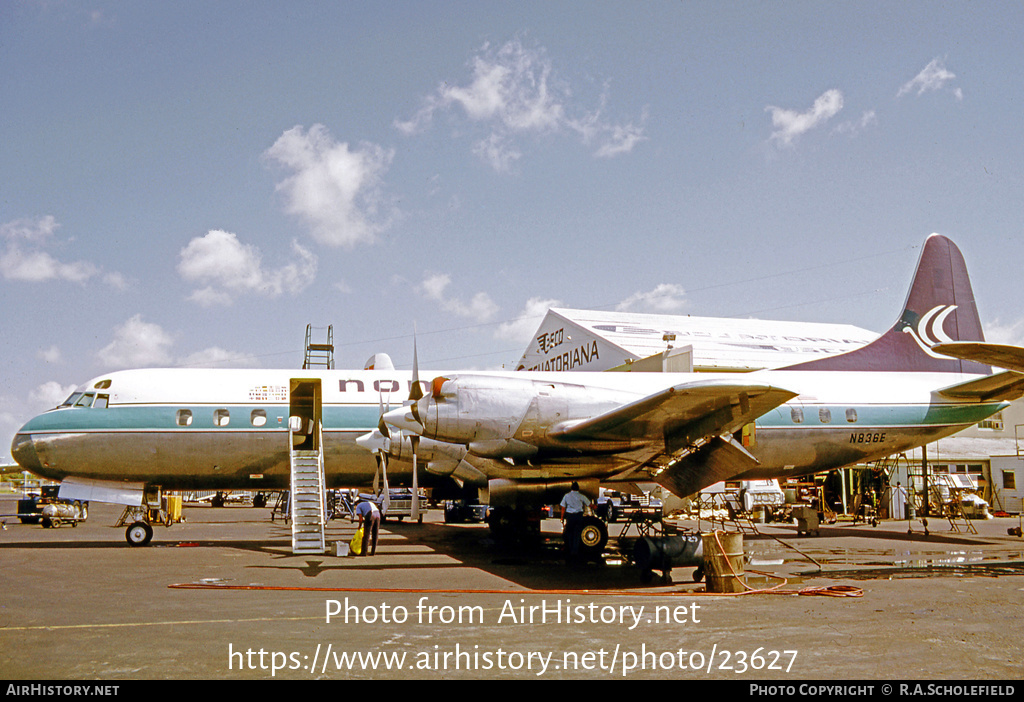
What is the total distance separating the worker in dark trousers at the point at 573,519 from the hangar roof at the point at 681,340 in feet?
75.5

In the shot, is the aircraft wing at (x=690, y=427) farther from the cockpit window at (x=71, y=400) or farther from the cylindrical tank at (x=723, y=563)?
the cockpit window at (x=71, y=400)

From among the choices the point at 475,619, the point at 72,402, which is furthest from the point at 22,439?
the point at 475,619

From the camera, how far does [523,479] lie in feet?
52.0

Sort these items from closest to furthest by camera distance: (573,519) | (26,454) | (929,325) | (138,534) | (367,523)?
(573,519) < (367,523) < (26,454) < (138,534) < (929,325)

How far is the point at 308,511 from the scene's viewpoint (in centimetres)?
1638

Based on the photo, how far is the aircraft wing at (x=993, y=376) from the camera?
460 inches

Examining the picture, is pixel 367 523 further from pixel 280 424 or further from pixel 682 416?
pixel 682 416

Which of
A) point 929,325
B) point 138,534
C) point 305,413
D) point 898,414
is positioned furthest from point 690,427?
point 138,534

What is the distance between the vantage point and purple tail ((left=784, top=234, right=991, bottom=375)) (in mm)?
20797

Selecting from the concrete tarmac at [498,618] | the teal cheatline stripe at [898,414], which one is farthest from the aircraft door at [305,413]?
the teal cheatline stripe at [898,414]

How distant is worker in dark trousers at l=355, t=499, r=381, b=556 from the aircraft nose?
7.97m

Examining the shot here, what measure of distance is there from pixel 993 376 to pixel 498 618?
1572 centimetres

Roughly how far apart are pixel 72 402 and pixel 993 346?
63.8ft

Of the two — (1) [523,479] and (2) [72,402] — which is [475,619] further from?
(2) [72,402]
